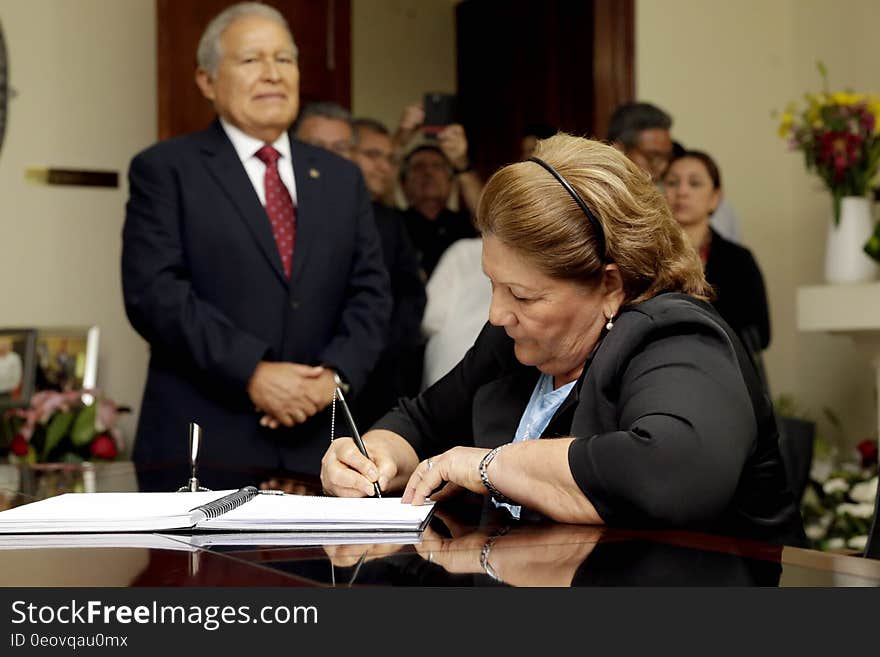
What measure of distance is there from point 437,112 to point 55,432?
1827 mm

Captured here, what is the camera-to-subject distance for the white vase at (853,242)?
438 cm

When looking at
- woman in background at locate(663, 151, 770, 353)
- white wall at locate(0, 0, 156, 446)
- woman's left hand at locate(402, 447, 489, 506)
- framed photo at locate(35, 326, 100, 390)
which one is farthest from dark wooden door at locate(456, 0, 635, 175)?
woman's left hand at locate(402, 447, 489, 506)

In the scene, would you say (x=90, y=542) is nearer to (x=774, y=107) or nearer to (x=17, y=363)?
(x=17, y=363)

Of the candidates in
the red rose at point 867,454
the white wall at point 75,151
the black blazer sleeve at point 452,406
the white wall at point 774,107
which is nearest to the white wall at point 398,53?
the white wall at point 774,107

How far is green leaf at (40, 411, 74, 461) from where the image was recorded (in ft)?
12.6

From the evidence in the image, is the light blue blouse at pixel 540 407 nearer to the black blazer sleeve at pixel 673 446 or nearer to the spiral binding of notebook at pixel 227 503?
the black blazer sleeve at pixel 673 446

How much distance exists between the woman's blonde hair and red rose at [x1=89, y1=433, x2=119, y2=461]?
240 cm

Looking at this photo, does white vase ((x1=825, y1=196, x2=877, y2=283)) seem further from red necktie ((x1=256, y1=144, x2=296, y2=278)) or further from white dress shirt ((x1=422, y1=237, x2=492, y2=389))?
red necktie ((x1=256, y1=144, x2=296, y2=278))

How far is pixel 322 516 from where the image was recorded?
133cm

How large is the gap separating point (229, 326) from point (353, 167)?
572 mm

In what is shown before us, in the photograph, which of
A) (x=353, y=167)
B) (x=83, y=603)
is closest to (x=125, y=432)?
(x=353, y=167)

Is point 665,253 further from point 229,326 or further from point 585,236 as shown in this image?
point 229,326

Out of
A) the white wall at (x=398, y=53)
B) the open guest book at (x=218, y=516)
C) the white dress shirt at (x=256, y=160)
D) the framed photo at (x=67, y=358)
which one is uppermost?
the white wall at (x=398, y=53)

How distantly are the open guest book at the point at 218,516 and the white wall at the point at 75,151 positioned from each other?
3089mm
